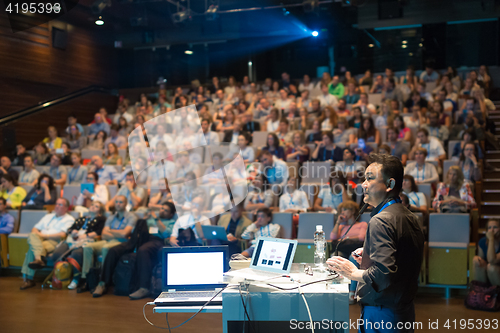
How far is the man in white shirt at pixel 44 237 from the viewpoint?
16.0 feet

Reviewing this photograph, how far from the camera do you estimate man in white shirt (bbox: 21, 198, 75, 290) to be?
4879mm

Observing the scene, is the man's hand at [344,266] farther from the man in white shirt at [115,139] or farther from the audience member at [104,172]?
the man in white shirt at [115,139]

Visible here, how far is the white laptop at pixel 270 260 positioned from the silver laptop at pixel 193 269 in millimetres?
373

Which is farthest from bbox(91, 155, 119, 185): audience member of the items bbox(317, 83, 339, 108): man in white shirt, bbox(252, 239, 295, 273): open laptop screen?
bbox(252, 239, 295, 273): open laptop screen

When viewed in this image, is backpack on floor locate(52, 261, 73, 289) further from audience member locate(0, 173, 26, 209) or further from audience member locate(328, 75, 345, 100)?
audience member locate(328, 75, 345, 100)

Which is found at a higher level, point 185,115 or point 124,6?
point 124,6

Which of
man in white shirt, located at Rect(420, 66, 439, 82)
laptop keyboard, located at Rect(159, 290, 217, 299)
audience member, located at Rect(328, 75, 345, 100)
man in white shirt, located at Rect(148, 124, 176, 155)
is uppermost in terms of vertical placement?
man in white shirt, located at Rect(420, 66, 439, 82)

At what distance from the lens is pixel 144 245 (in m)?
4.52

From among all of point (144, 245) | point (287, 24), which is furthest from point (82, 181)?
point (287, 24)

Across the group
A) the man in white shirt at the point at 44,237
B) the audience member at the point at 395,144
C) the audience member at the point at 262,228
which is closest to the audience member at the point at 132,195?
the man in white shirt at the point at 44,237

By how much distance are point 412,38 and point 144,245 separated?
841 cm

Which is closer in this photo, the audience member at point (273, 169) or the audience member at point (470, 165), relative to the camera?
the audience member at point (470, 165)

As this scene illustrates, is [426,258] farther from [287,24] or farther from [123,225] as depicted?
[287,24]

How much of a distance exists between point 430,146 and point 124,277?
413cm
